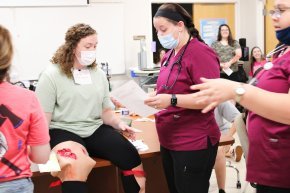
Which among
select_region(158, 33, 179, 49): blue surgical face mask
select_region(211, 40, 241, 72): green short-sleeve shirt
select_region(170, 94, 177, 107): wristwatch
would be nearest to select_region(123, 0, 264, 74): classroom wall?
select_region(211, 40, 241, 72): green short-sleeve shirt

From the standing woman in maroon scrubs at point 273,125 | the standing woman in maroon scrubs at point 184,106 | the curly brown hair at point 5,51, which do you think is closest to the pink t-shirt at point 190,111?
the standing woman in maroon scrubs at point 184,106

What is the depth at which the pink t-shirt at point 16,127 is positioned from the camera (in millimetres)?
1409

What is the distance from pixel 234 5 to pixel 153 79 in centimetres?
273

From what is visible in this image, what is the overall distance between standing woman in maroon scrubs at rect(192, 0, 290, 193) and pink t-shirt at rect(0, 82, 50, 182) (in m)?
0.69

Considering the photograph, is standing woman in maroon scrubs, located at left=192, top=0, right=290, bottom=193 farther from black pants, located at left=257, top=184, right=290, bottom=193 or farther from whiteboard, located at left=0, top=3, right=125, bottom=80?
whiteboard, located at left=0, top=3, right=125, bottom=80

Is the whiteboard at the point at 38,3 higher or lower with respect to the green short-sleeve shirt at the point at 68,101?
higher

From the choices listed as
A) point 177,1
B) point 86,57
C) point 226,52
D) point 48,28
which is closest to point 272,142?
point 86,57

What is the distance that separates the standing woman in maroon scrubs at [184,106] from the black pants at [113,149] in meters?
0.29

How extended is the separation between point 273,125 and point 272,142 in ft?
0.21

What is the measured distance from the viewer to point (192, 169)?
74.9 inches

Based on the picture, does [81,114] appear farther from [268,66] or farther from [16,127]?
[268,66]

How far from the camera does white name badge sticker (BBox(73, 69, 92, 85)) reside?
7.30 feet

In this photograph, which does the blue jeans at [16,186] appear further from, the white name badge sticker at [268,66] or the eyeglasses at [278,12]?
the eyeglasses at [278,12]

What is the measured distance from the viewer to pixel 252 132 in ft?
4.58
